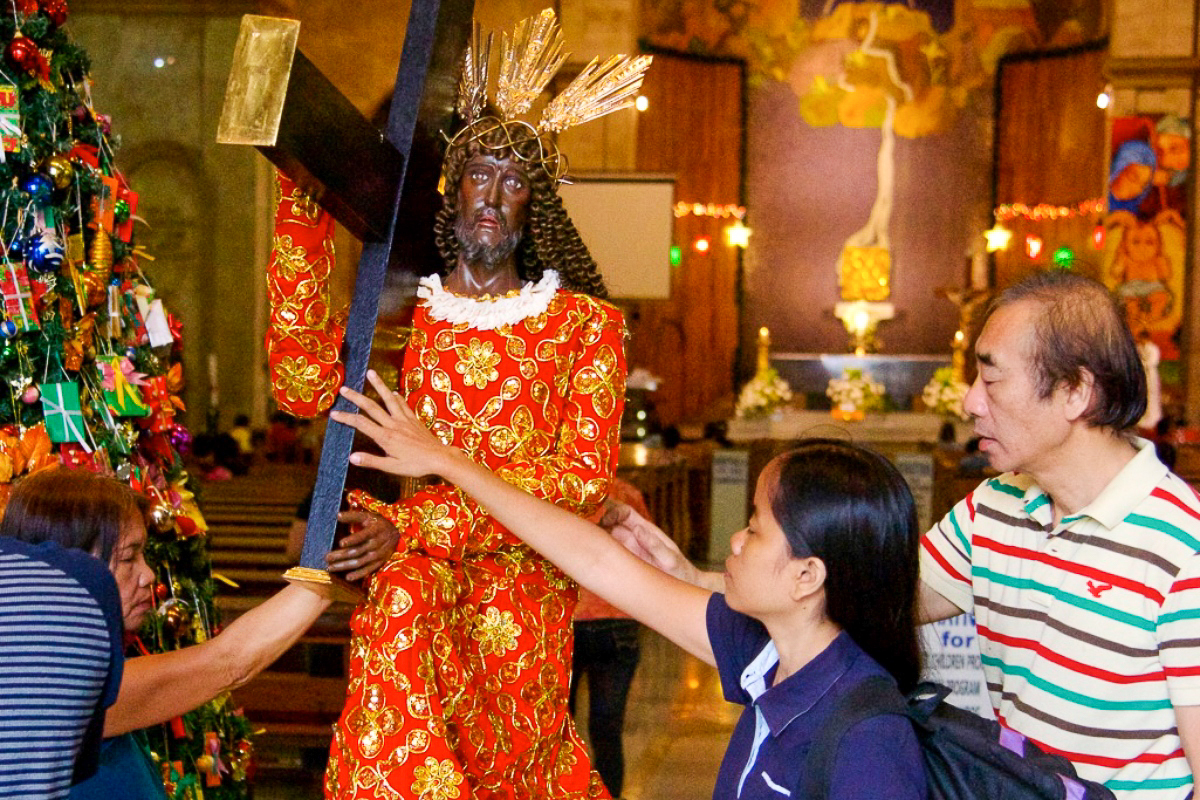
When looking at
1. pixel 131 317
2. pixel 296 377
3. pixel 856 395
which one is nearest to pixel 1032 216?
pixel 856 395

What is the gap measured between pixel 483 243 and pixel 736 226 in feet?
56.7

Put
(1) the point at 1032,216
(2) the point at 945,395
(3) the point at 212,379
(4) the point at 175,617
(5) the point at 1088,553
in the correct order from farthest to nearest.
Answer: (1) the point at 1032,216 → (3) the point at 212,379 → (2) the point at 945,395 → (4) the point at 175,617 → (5) the point at 1088,553

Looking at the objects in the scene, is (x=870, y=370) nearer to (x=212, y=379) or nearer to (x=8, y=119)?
(x=212, y=379)

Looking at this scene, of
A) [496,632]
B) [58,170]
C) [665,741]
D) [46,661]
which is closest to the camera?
[46,661]

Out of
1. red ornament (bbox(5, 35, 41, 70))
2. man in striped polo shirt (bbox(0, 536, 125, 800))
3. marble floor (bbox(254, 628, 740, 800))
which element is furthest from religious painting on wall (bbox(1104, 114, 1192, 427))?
man in striped polo shirt (bbox(0, 536, 125, 800))

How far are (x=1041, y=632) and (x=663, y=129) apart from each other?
685 inches

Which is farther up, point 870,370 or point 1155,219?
point 1155,219

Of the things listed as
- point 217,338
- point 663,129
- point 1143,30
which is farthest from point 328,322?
point 663,129

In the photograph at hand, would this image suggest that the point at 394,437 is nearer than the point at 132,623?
Yes

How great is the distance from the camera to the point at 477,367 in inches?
117

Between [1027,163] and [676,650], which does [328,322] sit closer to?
[676,650]

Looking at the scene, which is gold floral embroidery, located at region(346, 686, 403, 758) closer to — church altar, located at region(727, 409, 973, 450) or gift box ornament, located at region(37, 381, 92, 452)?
gift box ornament, located at region(37, 381, 92, 452)

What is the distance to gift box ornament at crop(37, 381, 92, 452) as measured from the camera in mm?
3166

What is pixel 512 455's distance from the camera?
294 centimetres
